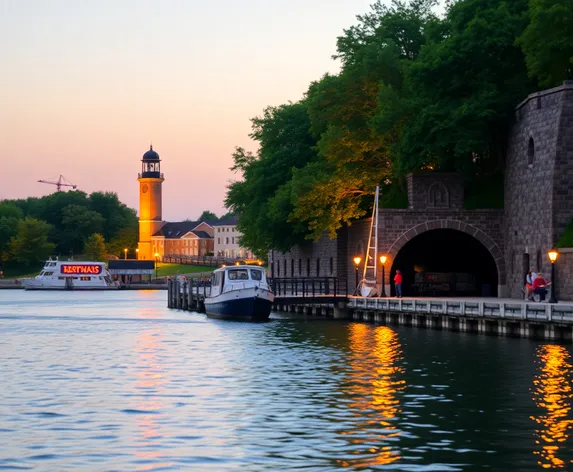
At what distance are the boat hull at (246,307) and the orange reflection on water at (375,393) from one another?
11873 millimetres

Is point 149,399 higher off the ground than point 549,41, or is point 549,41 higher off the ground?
point 549,41

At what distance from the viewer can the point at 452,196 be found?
73.3 metres

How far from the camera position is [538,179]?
6525cm

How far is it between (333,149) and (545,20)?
773 inches

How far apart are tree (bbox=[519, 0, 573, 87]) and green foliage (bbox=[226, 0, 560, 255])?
78 millimetres

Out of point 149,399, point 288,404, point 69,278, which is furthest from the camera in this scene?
point 69,278

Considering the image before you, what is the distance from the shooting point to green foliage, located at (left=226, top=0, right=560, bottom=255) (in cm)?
6912

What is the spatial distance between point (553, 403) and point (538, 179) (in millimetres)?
35409

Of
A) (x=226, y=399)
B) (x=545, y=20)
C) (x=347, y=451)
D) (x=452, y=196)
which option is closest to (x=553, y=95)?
(x=545, y=20)

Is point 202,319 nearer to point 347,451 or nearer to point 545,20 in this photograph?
point 545,20

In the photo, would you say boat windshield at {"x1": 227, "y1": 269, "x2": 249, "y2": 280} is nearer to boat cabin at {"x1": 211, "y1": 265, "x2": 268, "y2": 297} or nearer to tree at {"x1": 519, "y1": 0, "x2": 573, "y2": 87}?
boat cabin at {"x1": 211, "y1": 265, "x2": 268, "y2": 297}

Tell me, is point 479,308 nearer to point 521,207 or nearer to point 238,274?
point 521,207

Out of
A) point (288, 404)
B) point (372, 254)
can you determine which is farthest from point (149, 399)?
point (372, 254)

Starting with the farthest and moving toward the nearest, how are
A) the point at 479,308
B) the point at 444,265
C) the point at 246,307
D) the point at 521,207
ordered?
the point at 444,265 < the point at 246,307 < the point at 521,207 < the point at 479,308
